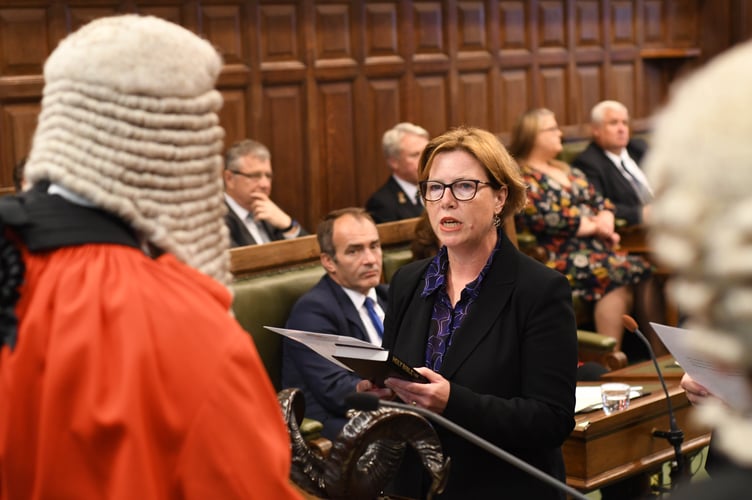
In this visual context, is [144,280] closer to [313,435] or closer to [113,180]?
[113,180]

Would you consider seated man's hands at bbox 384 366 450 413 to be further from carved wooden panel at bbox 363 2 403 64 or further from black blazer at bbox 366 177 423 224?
carved wooden panel at bbox 363 2 403 64

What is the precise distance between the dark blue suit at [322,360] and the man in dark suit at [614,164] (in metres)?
3.68

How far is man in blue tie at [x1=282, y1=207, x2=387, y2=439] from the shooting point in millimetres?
4211

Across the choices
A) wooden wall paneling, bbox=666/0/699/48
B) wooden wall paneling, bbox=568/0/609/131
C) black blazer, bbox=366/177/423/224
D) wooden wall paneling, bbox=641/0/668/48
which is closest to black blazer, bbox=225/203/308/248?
black blazer, bbox=366/177/423/224

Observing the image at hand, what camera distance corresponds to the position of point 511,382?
286 cm

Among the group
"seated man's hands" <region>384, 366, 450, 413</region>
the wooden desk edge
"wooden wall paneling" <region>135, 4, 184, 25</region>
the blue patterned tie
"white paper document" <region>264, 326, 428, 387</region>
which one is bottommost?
the wooden desk edge

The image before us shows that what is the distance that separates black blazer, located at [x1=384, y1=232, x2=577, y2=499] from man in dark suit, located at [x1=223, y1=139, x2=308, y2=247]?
10.2 ft

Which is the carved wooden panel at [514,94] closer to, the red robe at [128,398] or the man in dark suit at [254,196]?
the man in dark suit at [254,196]

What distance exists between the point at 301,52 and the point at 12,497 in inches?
238

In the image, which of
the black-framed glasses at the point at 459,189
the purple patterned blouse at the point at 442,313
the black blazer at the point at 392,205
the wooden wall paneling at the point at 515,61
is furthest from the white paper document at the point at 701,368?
the wooden wall paneling at the point at 515,61

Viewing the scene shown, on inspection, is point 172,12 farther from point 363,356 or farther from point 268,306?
point 363,356

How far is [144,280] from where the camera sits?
1.45 m

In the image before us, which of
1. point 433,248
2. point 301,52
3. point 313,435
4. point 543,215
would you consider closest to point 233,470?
point 313,435

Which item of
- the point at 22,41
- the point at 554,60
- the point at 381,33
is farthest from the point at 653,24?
the point at 22,41
